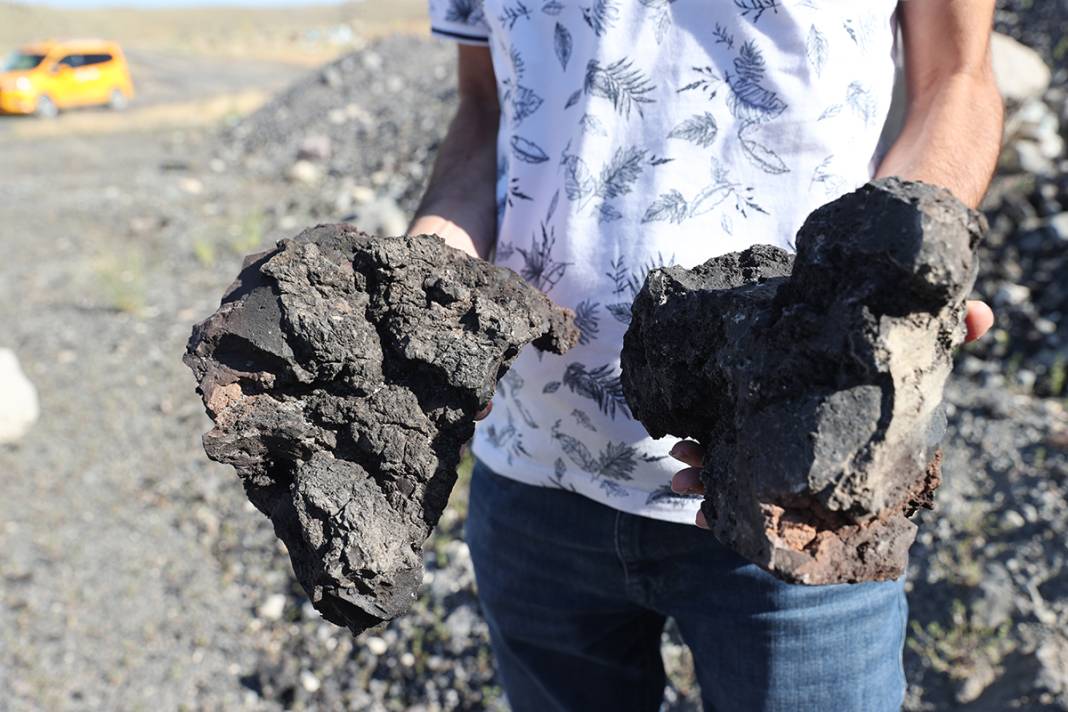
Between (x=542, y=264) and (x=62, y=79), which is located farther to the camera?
(x=62, y=79)

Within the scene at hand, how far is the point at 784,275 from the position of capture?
4.92 feet

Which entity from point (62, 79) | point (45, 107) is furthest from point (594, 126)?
point (62, 79)

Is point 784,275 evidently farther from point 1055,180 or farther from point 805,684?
point 1055,180

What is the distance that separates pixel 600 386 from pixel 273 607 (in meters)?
2.61

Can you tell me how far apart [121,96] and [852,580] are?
67.6 ft

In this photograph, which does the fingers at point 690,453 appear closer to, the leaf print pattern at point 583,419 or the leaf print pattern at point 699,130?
the leaf print pattern at point 583,419

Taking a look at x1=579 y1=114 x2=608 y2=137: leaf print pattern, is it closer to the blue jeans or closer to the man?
the man

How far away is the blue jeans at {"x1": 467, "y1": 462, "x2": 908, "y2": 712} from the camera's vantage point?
164 centimetres

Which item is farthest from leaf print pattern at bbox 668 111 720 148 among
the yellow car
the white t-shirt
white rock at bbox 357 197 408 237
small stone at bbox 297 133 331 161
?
the yellow car

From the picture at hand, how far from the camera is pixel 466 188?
205 centimetres

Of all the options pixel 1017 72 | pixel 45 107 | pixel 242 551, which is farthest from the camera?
pixel 45 107

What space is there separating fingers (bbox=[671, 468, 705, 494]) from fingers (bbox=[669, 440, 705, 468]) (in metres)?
0.02

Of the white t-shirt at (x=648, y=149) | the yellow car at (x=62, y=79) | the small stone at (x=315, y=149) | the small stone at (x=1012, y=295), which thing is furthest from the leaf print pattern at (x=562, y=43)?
the yellow car at (x=62, y=79)

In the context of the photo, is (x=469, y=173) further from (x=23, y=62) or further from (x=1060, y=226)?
(x=23, y=62)
